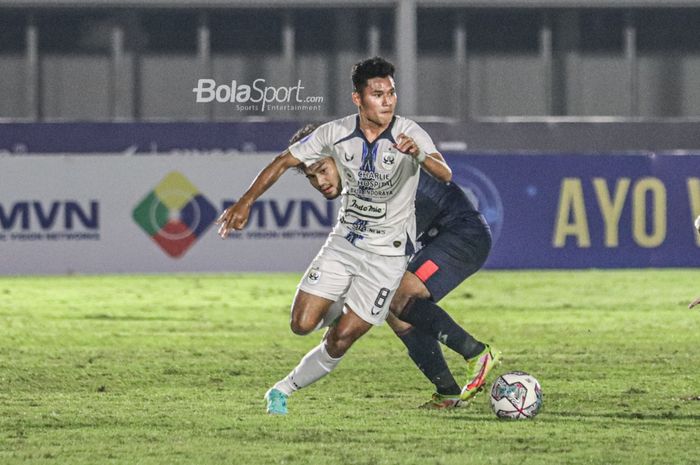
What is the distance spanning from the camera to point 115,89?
30.5 metres

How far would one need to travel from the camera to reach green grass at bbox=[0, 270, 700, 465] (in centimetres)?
730

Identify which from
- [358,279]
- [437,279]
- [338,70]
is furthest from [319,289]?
[338,70]

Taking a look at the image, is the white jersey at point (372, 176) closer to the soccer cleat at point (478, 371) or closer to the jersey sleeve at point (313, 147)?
the jersey sleeve at point (313, 147)

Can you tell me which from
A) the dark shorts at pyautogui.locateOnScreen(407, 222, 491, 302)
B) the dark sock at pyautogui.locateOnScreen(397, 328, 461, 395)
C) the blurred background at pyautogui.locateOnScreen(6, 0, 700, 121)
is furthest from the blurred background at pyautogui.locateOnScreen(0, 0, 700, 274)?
the dark sock at pyautogui.locateOnScreen(397, 328, 461, 395)

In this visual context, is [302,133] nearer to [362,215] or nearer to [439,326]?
[362,215]

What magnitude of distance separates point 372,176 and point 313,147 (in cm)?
34

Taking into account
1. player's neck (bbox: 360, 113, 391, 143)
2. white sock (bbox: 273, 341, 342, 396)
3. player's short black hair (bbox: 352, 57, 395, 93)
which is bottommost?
white sock (bbox: 273, 341, 342, 396)

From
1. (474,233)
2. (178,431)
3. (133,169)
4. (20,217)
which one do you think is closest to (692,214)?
(133,169)

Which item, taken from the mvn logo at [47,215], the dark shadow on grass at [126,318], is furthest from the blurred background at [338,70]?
the dark shadow on grass at [126,318]

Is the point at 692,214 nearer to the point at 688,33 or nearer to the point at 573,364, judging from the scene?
the point at 573,364

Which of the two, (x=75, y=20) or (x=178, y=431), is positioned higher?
(x=75, y=20)

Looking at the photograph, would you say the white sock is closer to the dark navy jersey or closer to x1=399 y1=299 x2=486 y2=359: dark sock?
x1=399 y1=299 x2=486 y2=359: dark sock

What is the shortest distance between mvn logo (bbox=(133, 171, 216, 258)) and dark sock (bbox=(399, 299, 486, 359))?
418 inches

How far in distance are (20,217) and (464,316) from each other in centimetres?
632
